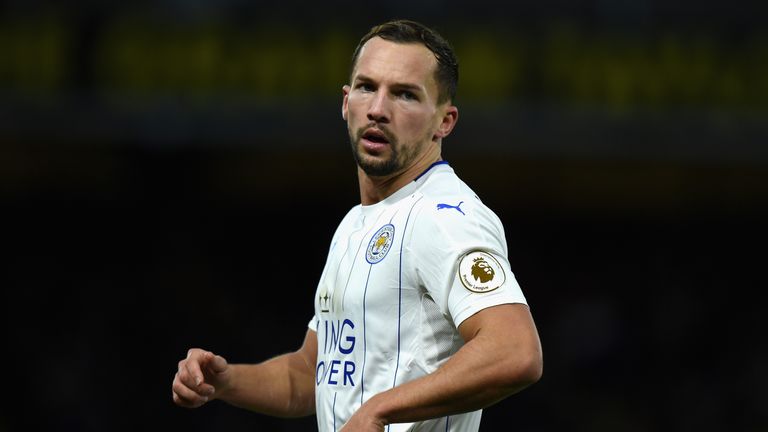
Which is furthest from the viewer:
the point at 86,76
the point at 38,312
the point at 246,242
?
the point at 246,242

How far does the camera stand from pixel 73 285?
13.7 m

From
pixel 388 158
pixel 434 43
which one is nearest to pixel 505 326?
pixel 388 158

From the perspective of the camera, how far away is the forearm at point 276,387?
12.7 feet

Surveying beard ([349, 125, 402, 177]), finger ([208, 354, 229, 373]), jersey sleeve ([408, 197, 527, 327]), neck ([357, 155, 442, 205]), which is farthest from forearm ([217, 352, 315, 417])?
jersey sleeve ([408, 197, 527, 327])

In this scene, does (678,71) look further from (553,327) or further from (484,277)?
(484,277)

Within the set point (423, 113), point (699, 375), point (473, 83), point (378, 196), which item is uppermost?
point (473, 83)

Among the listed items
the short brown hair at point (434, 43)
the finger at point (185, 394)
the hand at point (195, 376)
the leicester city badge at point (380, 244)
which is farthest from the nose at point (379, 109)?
the finger at point (185, 394)

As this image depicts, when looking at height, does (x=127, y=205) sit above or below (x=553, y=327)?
above

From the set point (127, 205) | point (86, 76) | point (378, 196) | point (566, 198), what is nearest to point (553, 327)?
point (566, 198)

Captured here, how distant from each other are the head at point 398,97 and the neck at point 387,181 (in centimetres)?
1

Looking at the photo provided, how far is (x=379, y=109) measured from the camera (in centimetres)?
345

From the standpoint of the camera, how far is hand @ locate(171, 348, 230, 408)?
349cm

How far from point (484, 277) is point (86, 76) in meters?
8.78

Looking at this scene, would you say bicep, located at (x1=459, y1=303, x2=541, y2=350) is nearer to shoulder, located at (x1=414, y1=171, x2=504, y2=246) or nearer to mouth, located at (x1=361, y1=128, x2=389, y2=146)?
shoulder, located at (x1=414, y1=171, x2=504, y2=246)
